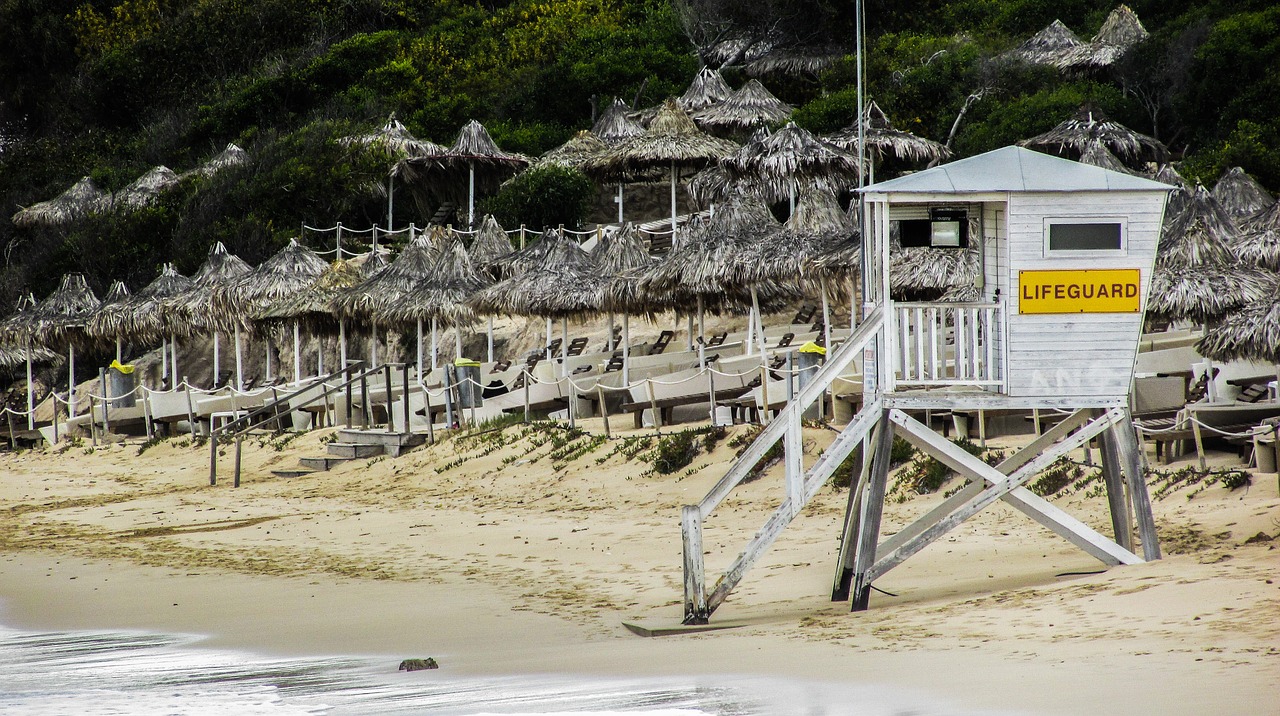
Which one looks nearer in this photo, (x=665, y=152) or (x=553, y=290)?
(x=553, y=290)

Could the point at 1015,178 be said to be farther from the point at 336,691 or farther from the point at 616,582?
the point at 336,691

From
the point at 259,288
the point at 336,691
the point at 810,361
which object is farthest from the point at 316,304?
the point at 336,691

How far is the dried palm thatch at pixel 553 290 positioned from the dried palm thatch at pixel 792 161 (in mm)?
4495

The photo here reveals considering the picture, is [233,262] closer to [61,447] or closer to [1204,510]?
[61,447]

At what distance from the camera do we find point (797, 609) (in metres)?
8.23

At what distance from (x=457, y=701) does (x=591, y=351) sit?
20.9 meters

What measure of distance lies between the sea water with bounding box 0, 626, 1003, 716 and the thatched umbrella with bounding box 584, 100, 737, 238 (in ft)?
69.4

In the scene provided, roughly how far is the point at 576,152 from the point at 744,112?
4.39m

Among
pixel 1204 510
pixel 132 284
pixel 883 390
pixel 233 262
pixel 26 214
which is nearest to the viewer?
pixel 883 390

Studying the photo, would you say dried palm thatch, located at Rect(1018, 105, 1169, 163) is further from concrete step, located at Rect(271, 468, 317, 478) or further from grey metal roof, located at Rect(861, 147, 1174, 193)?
grey metal roof, located at Rect(861, 147, 1174, 193)

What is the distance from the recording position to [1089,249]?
8.12 m

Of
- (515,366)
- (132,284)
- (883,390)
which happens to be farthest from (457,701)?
(132,284)

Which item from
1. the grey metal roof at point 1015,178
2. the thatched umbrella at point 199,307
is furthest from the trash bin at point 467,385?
the grey metal roof at point 1015,178

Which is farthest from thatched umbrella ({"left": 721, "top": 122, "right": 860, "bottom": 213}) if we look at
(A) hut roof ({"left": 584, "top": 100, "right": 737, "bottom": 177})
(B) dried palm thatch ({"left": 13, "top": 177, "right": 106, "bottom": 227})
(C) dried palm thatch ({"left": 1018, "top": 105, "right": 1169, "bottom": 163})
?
(B) dried palm thatch ({"left": 13, "top": 177, "right": 106, "bottom": 227})
